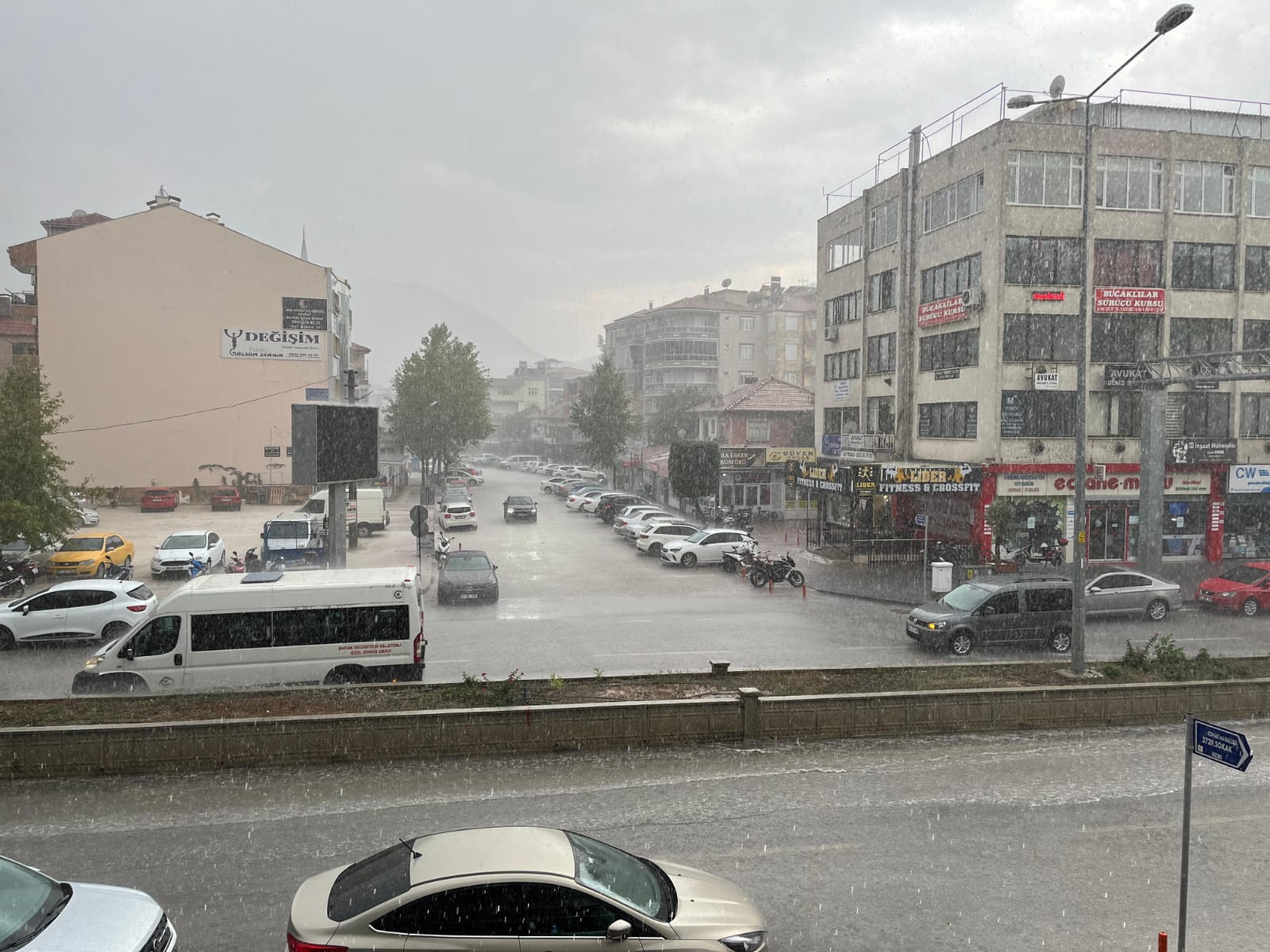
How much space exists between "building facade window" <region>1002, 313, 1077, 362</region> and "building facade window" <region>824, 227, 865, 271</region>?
1038 cm

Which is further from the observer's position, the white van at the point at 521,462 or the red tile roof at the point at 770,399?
the white van at the point at 521,462

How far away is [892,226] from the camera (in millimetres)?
37312

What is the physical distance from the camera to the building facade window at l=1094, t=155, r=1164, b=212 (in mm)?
30719

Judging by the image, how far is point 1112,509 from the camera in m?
31.6

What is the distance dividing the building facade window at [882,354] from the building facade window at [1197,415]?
9976mm

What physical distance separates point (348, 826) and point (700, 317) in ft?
276

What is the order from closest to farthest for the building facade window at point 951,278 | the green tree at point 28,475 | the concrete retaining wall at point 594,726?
the concrete retaining wall at point 594,726, the green tree at point 28,475, the building facade window at point 951,278

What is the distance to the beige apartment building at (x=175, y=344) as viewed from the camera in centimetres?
5069

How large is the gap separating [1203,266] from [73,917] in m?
35.7

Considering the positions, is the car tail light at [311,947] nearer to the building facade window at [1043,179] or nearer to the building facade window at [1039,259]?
the building facade window at [1039,259]

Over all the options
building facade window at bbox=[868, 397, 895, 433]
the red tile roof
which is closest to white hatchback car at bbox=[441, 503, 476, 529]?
building facade window at bbox=[868, 397, 895, 433]

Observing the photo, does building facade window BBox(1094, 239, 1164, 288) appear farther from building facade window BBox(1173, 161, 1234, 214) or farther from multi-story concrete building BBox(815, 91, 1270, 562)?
building facade window BBox(1173, 161, 1234, 214)

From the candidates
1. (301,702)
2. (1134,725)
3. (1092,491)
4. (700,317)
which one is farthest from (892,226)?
(700,317)

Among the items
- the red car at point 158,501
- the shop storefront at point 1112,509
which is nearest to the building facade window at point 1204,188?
the shop storefront at point 1112,509
